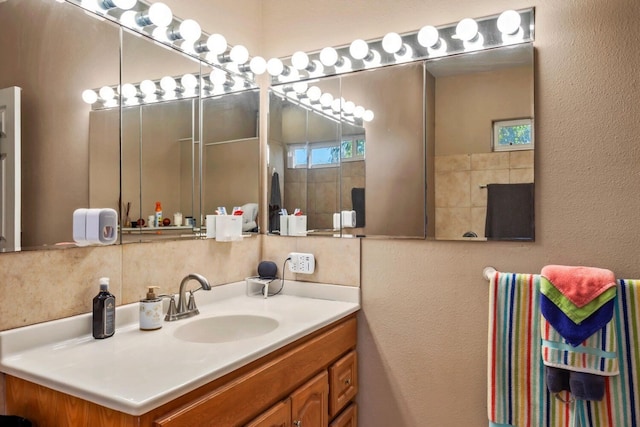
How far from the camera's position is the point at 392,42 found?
5.59 feet

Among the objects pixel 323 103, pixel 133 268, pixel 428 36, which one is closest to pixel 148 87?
pixel 133 268

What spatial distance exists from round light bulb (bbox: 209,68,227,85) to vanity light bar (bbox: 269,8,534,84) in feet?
0.84

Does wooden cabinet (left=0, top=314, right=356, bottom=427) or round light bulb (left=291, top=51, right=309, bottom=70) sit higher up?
round light bulb (left=291, top=51, right=309, bottom=70)

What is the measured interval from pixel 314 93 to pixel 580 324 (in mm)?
1409

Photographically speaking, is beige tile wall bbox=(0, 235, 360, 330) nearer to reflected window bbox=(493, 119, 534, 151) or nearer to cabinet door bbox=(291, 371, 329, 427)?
cabinet door bbox=(291, 371, 329, 427)

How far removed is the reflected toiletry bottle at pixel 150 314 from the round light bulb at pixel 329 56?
49.1 inches

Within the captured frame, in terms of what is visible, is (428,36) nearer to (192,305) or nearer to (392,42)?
(392,42)

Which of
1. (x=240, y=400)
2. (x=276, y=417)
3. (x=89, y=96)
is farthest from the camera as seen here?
(x=89, y=96)

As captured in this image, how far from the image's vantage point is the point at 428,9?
1.69 meters

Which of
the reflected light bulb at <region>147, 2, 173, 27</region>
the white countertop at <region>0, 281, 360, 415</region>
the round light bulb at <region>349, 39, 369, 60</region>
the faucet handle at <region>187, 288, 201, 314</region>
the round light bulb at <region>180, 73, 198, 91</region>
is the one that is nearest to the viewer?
the white countertop at <region>0, 281, 360, 415</region>

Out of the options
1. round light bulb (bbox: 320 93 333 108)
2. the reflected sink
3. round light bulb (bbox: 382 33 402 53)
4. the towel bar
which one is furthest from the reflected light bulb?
the towel bar

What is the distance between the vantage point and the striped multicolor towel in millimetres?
1281

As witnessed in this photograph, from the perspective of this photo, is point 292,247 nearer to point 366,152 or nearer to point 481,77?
point 366,152

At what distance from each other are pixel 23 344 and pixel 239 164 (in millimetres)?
1095
